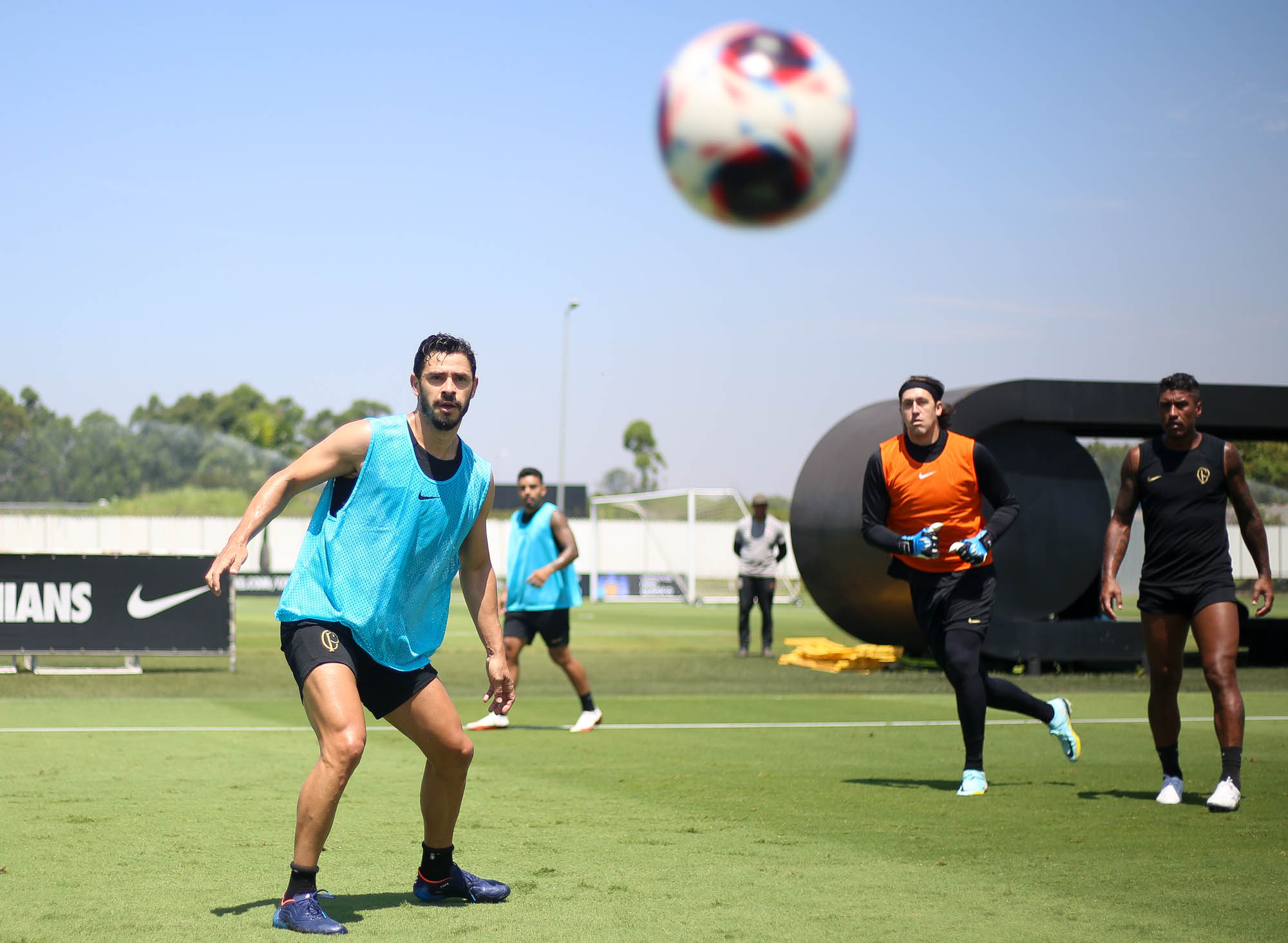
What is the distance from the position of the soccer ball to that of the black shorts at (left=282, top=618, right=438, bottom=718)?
2.78 metres

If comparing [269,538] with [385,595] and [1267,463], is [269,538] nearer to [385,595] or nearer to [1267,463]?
[1267,463]

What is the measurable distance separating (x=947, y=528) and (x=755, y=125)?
253 cm

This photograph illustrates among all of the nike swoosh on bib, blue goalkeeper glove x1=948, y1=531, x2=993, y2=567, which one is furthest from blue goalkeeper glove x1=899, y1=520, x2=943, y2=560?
the nike swoosh on bib

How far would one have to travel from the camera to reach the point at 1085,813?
727 centimetres

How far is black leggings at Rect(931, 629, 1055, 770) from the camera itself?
771 cm

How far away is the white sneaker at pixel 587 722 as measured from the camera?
11102mm

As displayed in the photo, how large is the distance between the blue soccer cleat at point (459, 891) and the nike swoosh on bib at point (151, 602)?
11.4 m

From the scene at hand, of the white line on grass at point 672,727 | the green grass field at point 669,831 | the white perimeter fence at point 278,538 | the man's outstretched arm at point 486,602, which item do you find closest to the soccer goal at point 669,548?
the white perimeter fence at point 278,538

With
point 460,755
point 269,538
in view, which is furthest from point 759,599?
point 269,538

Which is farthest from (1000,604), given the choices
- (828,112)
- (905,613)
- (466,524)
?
(466,524)

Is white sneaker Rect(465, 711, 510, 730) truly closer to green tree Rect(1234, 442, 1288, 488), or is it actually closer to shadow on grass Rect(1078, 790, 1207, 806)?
shadow on grass Rect(1078, 790, 1207, 806)

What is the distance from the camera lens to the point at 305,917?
4.66 meters

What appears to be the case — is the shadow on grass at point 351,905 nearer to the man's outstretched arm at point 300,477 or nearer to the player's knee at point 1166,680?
the man's outstretched arm at point 300,477

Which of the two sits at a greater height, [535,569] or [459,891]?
[535,569]
